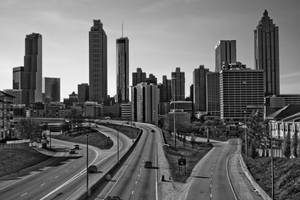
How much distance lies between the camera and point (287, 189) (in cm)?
4534

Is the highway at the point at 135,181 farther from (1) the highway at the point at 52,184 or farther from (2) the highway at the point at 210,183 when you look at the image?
(2) the highway at the point at 210,183

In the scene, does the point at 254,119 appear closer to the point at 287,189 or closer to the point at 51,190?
the point at 287,189

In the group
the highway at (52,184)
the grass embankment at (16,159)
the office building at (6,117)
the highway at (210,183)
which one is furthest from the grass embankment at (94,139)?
the highway at (210,183)

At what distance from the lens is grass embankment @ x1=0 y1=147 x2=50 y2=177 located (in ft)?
250

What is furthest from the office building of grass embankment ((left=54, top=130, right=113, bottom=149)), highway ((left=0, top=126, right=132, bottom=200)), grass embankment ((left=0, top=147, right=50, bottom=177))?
highway ((left=0, top=126, right=132, bottom=200))

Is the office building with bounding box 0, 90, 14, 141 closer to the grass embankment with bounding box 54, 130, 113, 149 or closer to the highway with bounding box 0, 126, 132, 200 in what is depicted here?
the grass embankment with bounding box 54, 130, 113, 149

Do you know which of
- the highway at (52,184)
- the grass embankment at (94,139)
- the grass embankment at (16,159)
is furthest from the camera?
the grass embankment at (94,139)

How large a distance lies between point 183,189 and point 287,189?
14.7 m

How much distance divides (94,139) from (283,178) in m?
107

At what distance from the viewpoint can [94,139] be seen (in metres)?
149

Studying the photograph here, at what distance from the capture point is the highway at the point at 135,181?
164ft

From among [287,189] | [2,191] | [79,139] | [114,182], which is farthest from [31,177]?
[79,139]

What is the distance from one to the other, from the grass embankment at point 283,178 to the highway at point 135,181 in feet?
51.1

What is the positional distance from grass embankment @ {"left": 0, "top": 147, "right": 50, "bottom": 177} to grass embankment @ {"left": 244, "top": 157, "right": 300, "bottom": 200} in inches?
1885
